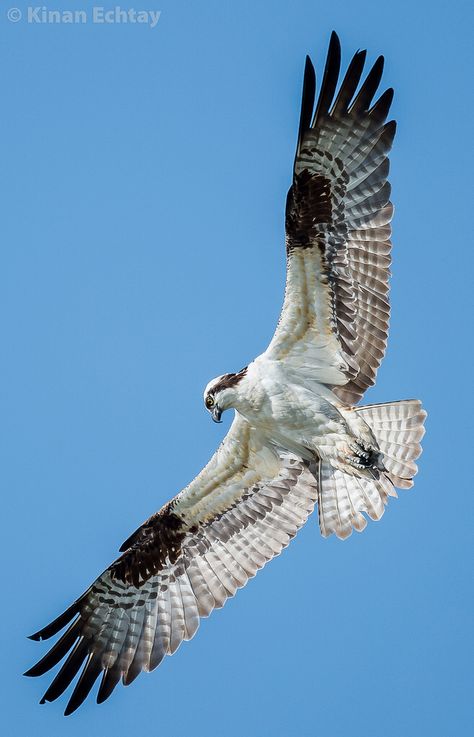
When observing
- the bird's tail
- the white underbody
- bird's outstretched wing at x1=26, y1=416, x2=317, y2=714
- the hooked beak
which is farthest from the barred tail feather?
the hooked beak

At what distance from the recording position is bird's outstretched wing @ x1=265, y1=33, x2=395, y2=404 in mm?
9164

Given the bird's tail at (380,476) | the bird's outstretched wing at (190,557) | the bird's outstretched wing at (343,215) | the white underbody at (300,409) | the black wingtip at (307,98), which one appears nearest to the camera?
the black wingtip at (307,98)

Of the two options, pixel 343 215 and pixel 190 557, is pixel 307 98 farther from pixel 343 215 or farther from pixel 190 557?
pixel 190 557

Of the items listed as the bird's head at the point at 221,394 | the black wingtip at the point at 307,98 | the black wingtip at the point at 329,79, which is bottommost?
the bird's head at the point at 221,394

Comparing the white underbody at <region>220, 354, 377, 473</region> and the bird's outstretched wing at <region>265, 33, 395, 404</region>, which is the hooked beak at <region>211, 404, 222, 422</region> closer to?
the white underbody at <region>220, 354, 377, 473</region>

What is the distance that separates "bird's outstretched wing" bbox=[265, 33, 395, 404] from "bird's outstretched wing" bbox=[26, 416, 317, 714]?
1.40 m

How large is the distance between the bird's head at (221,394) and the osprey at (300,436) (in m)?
0.01

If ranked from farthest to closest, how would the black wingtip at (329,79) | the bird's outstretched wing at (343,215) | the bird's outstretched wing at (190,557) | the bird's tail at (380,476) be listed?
1. the bird's outstretched wing at (190,557)
2. the bird's tail at (380,476)
3. the bird's outstretched wing at (343,215)
4. the black wingtip at (329,79)

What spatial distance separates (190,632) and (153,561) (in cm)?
74

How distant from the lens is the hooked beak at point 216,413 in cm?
959

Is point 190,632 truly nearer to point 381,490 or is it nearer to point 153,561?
Answer: point 153,561

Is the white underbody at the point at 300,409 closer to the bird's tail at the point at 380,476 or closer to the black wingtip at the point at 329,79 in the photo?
the bird's tail at the point at 380,476

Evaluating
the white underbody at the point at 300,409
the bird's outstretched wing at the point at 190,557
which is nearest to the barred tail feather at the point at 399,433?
the white underbody at the point at 300,409

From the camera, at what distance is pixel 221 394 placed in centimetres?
954
